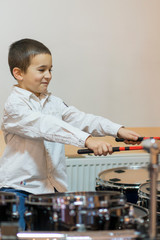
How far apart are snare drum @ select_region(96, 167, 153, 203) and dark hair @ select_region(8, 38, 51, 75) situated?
65cm

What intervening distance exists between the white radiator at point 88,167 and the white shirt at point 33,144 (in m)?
0.77

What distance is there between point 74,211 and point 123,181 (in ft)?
3.15

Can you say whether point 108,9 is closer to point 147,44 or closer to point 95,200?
point 147,44

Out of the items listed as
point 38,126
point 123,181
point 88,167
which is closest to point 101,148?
point 38,126

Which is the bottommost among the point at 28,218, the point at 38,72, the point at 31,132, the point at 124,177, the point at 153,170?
the point at 28,218

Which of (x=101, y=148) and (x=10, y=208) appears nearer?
(x=10, y=208)

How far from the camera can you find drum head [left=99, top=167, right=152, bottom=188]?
2.05 metres

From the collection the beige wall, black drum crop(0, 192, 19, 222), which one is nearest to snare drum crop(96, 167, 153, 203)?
the beige wall

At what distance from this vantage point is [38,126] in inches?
64.6

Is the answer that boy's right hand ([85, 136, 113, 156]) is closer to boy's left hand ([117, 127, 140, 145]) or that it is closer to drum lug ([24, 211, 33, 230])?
boy's left hand ([117, 127, 140, 145])

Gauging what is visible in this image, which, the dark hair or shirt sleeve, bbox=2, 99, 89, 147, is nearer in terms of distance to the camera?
shirt sleeve, bbox=2, 99, 89, 147

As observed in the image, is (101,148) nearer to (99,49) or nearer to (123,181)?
(123,181)

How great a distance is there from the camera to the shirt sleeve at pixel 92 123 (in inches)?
72.3

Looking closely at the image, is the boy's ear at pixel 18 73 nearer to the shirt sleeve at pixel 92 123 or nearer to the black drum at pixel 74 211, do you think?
the shirt sleeve at pixel 92 123
